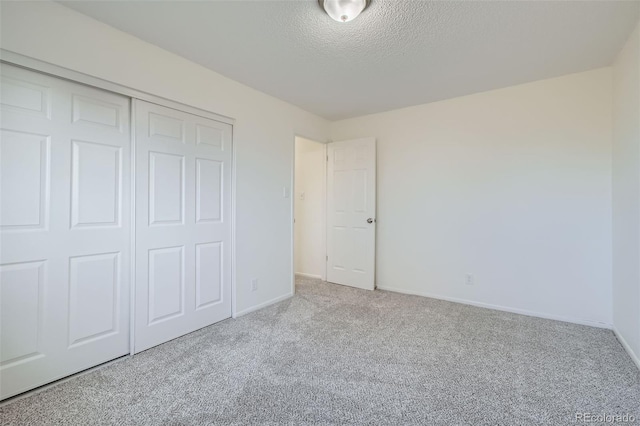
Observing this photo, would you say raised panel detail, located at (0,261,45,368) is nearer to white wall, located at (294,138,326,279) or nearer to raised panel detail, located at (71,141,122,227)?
raised panel detail, located at (71,141,122,227)

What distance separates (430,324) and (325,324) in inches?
39.8

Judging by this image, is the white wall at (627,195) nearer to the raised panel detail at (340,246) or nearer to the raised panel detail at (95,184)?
the raised panel detail at (340,246)

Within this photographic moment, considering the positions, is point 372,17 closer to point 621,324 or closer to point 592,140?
point 592,140

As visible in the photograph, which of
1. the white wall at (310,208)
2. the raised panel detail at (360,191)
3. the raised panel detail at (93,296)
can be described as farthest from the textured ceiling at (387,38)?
the raised panel detail at (93,296)

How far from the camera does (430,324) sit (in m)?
2.67

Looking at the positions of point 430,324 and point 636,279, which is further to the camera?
point 430,324

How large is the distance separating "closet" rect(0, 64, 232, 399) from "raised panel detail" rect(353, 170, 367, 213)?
1.93 meters

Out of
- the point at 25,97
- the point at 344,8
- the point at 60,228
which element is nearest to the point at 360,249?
the point at 344,8

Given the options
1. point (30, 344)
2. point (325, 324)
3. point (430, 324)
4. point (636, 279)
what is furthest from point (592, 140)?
point (30, 344)

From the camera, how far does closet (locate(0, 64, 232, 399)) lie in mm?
1646

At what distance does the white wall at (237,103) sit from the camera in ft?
5.55

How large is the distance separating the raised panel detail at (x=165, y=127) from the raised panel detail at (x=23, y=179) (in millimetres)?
658

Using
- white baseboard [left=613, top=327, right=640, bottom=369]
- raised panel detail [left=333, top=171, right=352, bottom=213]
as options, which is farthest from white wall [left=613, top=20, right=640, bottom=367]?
raised panel detail [left=333, top=171, right=352, bottom=213]

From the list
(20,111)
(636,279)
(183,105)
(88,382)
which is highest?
(183,105)
